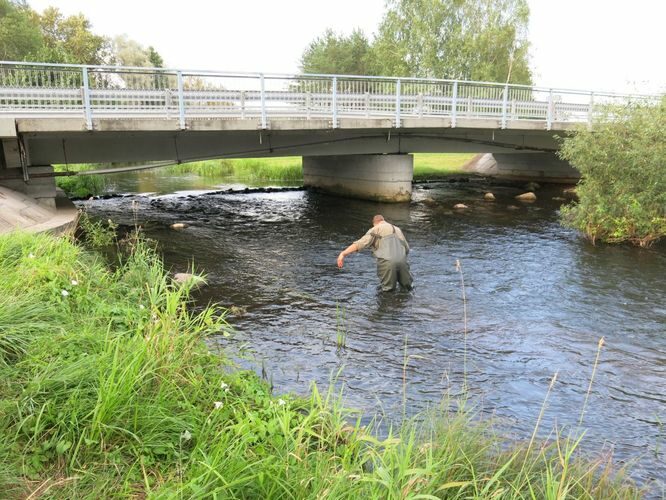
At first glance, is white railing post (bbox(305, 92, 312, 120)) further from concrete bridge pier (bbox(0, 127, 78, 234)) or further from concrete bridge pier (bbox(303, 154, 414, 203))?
concrete bridge pier (bbox(0, 127, 78, 234))

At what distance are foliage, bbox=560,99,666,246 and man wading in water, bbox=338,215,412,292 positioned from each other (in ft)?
27.2

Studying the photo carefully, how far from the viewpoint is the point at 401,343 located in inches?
316

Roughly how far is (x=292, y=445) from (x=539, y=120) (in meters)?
23.1

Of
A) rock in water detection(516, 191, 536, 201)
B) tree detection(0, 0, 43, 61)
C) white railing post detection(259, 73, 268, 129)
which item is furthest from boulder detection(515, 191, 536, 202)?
tree detection(0, 0, 43, 61)

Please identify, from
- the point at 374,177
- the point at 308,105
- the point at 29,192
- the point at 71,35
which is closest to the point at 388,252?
the point at 308,105

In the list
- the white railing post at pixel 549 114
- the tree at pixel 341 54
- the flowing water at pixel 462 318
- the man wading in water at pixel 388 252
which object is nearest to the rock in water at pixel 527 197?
the white railing post at pixel 549 114

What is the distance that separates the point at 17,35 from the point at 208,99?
48.2 meters

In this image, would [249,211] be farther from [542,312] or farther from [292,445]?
[292,445]

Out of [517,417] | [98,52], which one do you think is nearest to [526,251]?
[517,417]

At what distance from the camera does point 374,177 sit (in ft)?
77.4

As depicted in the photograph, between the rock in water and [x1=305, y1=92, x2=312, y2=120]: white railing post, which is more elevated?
[x1=305, y1=92, x2=312, y2=120]: white railing post

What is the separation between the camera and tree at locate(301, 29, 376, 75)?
62688 mm

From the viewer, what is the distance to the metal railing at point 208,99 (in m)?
14.8

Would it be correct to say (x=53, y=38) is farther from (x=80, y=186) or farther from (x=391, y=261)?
(x=391, y=261)
